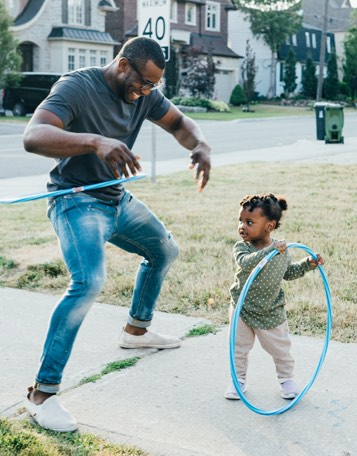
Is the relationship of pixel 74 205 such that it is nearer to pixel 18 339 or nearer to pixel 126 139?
pixel 126 139

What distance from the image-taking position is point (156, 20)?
432 inches

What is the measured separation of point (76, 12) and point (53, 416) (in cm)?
4228

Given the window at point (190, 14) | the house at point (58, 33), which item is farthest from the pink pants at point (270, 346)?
→ the window at point (190, 14)

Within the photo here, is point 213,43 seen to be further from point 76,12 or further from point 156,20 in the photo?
point 156,20

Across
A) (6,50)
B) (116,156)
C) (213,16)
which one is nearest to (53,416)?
(116,156)

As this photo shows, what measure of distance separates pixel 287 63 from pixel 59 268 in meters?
55.9

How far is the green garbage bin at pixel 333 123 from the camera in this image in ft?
67.6

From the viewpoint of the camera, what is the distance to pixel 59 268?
663cm

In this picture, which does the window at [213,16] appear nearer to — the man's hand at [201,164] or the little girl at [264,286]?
the man's hand at [201,164]

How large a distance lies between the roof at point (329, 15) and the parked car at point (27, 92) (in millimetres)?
47109

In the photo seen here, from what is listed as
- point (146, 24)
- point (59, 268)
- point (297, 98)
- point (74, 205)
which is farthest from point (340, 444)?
point (297, 98)

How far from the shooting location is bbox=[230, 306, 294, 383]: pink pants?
13.0 ft

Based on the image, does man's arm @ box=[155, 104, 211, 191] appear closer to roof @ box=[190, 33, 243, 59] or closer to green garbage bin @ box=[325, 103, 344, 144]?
green garbage bin @ box=[325, 103, 344, 144]

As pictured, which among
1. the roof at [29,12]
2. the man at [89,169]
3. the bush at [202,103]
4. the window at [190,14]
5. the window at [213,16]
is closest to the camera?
the man at [89,169]
